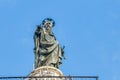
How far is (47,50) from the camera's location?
43594 mm

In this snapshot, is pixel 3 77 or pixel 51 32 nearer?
pixel 3 77

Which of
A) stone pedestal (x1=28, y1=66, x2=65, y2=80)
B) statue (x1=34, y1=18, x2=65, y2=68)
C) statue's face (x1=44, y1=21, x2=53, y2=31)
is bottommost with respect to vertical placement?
stone pedestal (x1=28, y1=66, x2=65, y2=80)

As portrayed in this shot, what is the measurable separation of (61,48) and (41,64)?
5.88 ft

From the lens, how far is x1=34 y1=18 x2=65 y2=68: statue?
141 feet

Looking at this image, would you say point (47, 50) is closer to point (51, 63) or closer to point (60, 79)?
point (51, 63)

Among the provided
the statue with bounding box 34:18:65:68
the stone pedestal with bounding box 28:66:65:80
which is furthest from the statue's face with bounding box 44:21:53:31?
the stone pedestal with bounding box 28:66:65:80

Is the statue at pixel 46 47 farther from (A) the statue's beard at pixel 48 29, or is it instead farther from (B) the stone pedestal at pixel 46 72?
(B) the stone pedestal at pixel 46 72

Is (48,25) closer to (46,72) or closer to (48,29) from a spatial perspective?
(48,29)

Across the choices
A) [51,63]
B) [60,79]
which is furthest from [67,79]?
[51,63]

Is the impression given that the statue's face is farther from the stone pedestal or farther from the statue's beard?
the stone pedestal

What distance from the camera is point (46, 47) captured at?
43781 millimetres

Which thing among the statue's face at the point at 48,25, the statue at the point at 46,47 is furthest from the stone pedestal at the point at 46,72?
the statue's face at the point at 48,25

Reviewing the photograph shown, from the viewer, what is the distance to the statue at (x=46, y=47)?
43.1 metres

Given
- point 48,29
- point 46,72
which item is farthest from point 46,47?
point 46,72
